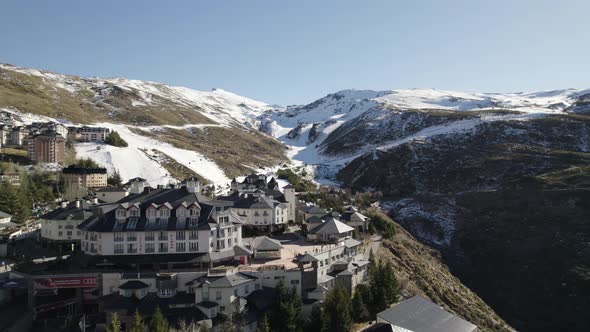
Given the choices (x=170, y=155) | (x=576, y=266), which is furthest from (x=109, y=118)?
(x=576, y=266)

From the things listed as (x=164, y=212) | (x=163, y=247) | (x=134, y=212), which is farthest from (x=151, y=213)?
(x=163, y=247)

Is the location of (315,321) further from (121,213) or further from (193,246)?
(121,213)

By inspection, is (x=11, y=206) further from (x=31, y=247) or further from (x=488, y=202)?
(x=488, y=202)

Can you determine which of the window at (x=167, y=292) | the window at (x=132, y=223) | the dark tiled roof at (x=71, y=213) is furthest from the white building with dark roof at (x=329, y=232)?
the dark tiled roof at (x=71, y=213)

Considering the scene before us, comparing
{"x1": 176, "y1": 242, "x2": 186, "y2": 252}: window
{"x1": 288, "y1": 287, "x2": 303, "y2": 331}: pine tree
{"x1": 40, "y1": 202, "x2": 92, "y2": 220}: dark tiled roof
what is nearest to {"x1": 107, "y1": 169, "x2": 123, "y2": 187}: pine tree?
{"x1": 40, "y1": 202, "x2": 92, "y2": 220}: dark tiled roof

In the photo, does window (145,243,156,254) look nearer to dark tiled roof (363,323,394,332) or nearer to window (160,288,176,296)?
window (160,288,176,296)

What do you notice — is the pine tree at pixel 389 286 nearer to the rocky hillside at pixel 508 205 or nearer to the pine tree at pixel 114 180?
the rocky hillside at pixel 508 205

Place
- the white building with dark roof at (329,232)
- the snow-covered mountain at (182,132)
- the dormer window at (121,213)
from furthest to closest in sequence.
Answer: the snow-covered mountain at (182,132)
the white building with dark roof at (329,232)
the dormer window at (121,213)
